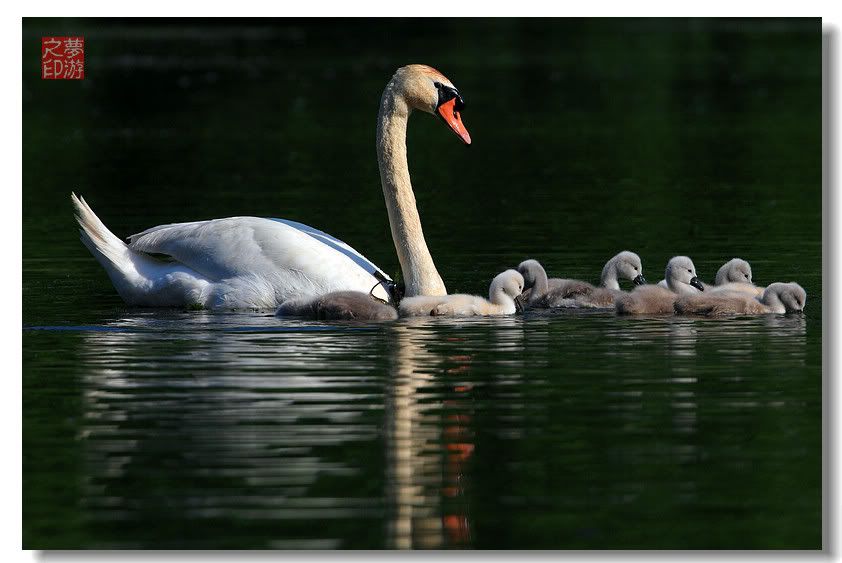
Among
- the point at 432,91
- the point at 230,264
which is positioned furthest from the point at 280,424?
the point at 432,91

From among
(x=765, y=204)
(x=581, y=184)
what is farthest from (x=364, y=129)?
(x=765, y=204)

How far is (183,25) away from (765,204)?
117 feet

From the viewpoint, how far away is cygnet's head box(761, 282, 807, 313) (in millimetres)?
14398

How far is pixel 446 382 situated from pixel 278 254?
3.25m

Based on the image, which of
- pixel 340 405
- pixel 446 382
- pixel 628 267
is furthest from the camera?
pixel 628 267

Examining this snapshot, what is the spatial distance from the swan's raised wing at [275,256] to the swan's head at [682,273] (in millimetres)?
2564

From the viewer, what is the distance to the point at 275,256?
1462 centimetres

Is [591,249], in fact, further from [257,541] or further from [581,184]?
[257,541]

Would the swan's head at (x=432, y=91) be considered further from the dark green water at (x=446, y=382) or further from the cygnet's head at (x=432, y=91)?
the dark green water at (x=446, y=382)

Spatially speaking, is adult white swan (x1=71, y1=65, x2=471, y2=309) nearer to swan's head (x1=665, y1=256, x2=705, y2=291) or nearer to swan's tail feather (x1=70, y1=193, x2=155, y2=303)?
swan's tail feather (x1=70, y1=193, x2=155, y2=303)

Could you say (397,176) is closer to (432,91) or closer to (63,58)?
(432,91)

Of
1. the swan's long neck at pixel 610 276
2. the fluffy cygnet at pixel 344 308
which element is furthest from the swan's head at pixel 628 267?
the fluffy cygnet at pixel 344 308

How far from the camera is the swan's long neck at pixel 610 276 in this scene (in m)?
15.8

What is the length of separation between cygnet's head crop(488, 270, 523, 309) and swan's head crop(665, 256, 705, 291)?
154 cm
